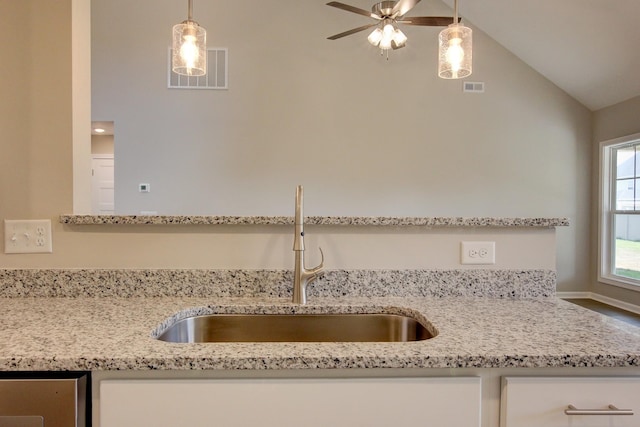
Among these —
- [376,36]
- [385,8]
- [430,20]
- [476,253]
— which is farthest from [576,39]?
[476,253]

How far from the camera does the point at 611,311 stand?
4184mm

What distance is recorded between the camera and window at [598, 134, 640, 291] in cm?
432

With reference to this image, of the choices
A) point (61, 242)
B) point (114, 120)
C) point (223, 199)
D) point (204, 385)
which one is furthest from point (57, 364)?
point (114, 120)

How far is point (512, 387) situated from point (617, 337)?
0.33 meters

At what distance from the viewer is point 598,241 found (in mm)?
4754

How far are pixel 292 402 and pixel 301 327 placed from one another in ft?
1.39

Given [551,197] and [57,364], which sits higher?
[551,197]

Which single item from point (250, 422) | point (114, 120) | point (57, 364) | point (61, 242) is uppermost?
point (114, 120)

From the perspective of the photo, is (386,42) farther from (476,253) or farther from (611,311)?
(611,311)

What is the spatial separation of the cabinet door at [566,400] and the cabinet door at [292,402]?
0.08m

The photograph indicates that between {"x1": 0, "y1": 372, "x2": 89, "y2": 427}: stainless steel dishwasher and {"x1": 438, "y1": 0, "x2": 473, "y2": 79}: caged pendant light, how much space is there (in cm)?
153

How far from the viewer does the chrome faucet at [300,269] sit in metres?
1.15

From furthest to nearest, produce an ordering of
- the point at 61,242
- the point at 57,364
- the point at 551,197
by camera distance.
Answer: the point at 551,197 → the point at 61,242 → the point at 57,364

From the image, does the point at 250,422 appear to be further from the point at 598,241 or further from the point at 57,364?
the point at 598,241
